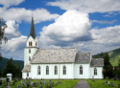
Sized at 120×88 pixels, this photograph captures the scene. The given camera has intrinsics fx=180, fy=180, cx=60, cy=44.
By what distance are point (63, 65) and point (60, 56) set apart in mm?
3116

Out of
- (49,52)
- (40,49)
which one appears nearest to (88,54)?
(49,52)

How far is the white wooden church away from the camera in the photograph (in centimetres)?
5253

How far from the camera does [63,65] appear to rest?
5366cm

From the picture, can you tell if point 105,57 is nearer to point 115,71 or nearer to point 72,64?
point 115,71

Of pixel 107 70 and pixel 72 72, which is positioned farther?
pixel 72 72

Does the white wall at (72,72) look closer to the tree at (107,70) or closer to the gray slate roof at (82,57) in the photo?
the gray slate roof at (82,57)

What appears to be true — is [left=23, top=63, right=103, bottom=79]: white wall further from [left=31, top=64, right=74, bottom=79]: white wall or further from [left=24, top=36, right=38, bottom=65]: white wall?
[left=24, top=36, right=38, bottom=65]: white wall

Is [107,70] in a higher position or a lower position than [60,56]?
lower

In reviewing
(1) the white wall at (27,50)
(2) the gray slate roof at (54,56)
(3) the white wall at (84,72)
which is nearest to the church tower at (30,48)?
(1) the white wall at (27,50)

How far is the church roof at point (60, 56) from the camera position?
53.4 meters

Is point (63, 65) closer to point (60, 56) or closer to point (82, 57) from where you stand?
point (60, 56)

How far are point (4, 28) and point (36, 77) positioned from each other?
2437 centimetres

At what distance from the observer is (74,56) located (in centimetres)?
5362

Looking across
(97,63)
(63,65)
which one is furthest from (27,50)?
(97,63)
